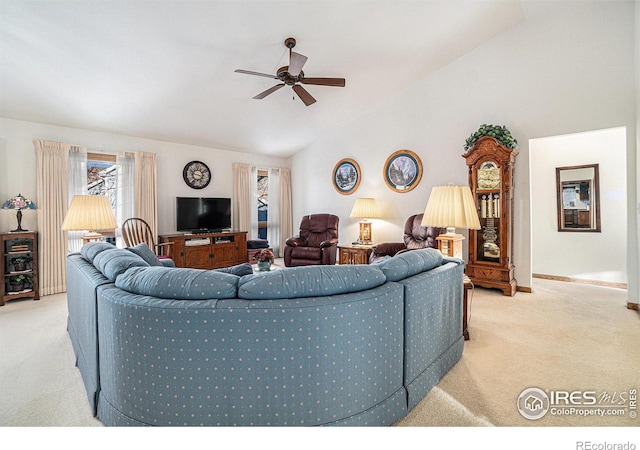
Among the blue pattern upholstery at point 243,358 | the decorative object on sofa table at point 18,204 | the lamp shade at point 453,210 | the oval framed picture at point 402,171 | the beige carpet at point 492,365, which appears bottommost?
the beige carpet at point 492,365

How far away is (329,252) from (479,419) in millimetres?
3816

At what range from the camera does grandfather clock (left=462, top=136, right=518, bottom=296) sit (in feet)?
13.1

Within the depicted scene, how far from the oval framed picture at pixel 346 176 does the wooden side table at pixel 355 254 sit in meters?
1.37

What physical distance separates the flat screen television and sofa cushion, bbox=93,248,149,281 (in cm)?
354

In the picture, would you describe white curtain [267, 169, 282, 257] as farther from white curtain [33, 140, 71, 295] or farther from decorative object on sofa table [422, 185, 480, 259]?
decorative object on sofa table [422, 185, 480, 259]

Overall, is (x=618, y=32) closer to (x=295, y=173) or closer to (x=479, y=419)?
(x=479, y=419)

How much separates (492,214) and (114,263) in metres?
4.32

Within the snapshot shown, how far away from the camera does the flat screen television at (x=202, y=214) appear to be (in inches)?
211

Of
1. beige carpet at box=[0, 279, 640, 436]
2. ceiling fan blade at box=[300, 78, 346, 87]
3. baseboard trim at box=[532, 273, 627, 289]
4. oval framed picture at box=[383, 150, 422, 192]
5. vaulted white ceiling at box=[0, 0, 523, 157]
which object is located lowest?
beige carpet at box=[0, 279, 640, 436]

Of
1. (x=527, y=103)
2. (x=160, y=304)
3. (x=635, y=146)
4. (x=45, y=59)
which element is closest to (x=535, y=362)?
(x=160, y=304)

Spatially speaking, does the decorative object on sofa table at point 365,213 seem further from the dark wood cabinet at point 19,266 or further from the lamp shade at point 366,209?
the dark wood cabinet at point 19,266

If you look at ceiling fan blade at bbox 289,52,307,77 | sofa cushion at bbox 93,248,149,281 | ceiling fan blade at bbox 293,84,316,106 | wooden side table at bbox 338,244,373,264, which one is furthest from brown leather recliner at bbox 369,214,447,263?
sofa cushion at bbox 93,248,149,281

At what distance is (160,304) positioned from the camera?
51.7 inches

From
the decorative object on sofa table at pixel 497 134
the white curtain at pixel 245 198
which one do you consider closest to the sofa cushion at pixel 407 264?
the decorative object on sofa table at pixel 497 134
